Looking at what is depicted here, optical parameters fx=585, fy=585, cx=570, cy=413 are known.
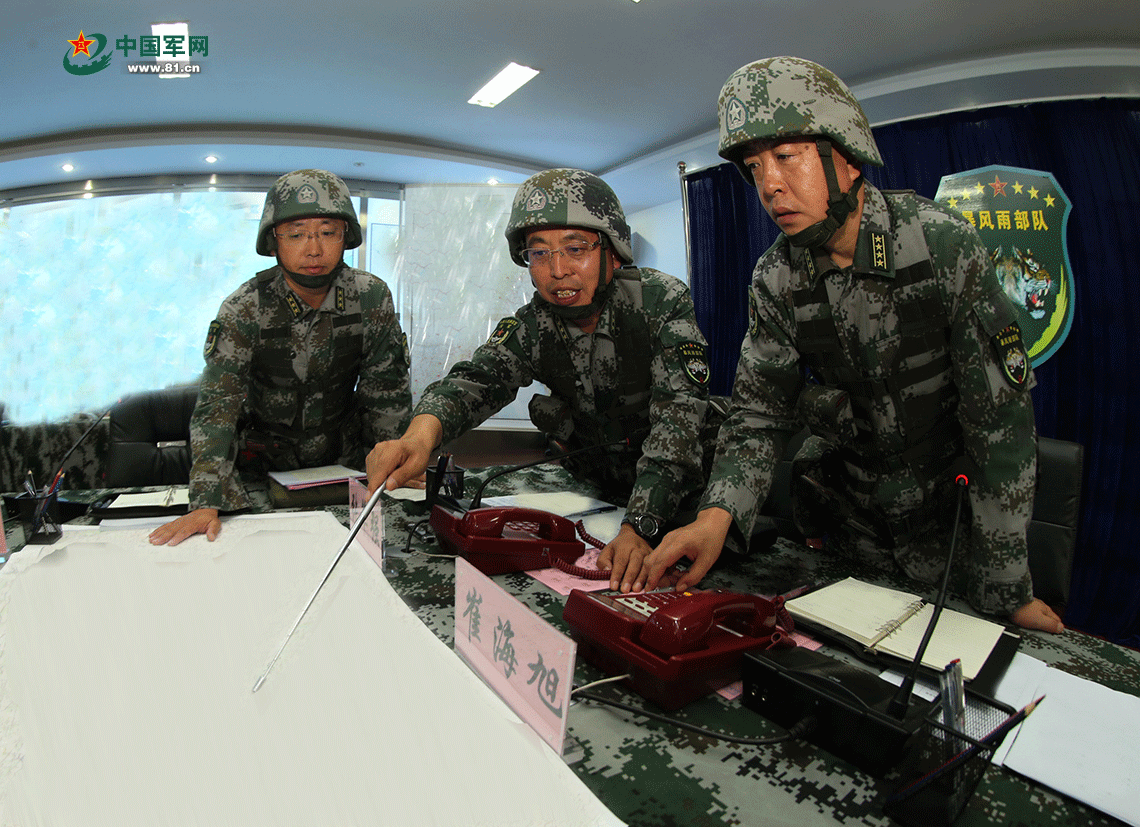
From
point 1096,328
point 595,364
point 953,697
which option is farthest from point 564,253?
point 1096,328

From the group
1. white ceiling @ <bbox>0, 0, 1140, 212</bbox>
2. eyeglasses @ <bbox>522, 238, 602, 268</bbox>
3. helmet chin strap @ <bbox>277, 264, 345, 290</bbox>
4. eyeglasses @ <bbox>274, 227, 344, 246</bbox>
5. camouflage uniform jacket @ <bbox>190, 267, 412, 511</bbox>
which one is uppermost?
white ceiling @ <bbox>0, 0, 1140, 212</bbox>

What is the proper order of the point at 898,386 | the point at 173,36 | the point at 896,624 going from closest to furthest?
the point at 896,624 → the point at 898,386 → the point at 173,36

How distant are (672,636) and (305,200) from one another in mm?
1818

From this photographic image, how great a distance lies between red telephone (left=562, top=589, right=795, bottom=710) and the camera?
687 mm

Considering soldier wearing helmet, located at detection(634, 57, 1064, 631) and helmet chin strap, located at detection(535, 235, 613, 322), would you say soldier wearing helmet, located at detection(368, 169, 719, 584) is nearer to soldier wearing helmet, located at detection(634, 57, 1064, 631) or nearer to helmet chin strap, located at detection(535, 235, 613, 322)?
helmet chin strap, located at detection(535, 235, 613, 322)

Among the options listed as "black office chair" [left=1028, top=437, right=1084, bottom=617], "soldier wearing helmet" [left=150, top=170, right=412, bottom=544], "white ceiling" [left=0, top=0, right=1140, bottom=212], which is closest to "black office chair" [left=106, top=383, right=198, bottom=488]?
"soldier wearing helmet" [left=150, top=170, right=412, bottom=544]

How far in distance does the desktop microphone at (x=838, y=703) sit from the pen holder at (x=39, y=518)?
1.43 m

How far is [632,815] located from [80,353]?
24.1 ft

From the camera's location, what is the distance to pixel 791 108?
43.7 inches

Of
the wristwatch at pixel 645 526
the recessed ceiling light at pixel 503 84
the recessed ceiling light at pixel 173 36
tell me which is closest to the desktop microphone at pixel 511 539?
the wristwatch at pixel 645 526

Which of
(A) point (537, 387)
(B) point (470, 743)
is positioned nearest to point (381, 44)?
(A) point (537, 387)

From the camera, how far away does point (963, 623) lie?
0.90 m

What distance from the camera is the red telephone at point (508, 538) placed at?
1.11 meters

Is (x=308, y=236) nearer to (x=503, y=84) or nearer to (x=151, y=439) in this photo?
(x=151, y=439)
